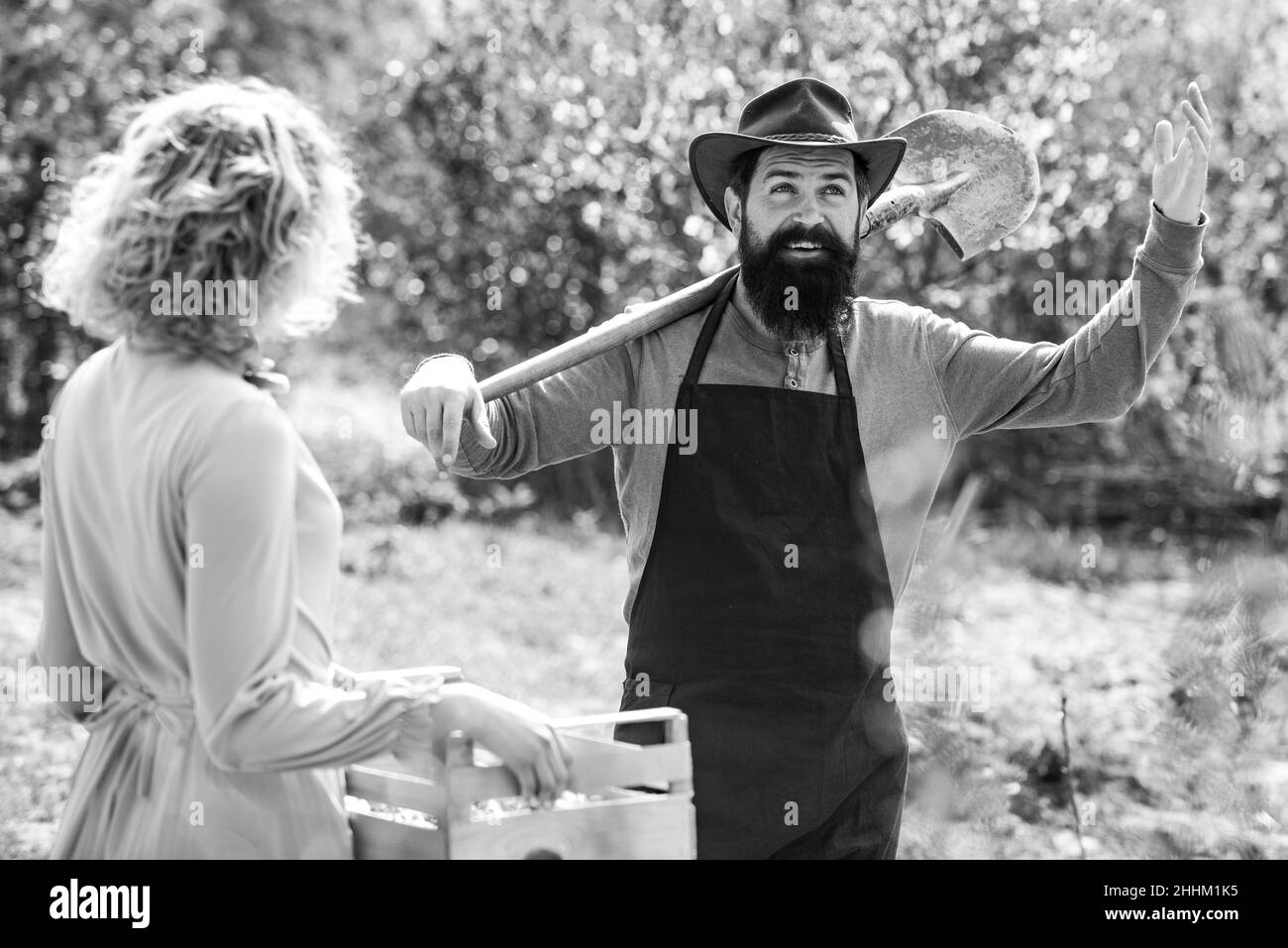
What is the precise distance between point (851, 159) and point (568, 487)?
19.5 ft

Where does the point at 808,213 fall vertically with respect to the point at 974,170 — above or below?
below

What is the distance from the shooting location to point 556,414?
2.52 meters

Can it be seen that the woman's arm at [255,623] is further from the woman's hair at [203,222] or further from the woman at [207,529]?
the woman's hair at [203,222]

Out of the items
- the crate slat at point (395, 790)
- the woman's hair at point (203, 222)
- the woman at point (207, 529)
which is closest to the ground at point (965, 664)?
the crate slat at point (395, 790)

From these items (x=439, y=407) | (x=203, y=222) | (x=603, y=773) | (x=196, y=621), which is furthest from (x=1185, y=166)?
(x=196, y=621)

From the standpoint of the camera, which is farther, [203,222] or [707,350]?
[707,350]

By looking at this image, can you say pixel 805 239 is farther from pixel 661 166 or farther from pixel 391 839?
pixel 661 166

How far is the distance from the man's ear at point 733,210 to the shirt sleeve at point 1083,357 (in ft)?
1.42

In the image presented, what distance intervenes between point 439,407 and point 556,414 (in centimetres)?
45

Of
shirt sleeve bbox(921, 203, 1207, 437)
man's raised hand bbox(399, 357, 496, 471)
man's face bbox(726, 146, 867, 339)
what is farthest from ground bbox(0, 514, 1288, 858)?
man's raised hand bbox(399, 357, 496, 471)

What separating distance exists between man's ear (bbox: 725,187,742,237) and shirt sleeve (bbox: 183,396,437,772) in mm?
1432

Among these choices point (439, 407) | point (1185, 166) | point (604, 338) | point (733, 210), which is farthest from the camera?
point (733, 210)

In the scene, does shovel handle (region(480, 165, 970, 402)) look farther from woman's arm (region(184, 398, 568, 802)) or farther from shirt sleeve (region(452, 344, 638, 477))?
woman's arm (region(184, 398, 568, 802))

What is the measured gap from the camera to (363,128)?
30.4 feet
